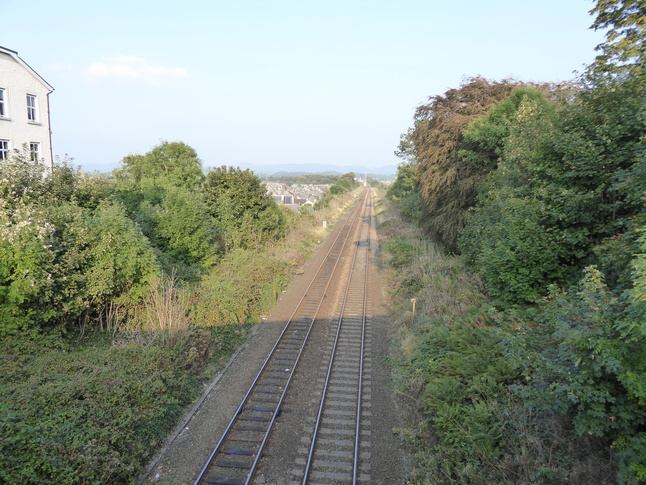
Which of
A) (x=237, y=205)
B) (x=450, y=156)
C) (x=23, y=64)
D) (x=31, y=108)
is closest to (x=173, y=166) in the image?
(x=237, y=205)

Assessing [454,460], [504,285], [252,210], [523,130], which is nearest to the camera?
[454,460]

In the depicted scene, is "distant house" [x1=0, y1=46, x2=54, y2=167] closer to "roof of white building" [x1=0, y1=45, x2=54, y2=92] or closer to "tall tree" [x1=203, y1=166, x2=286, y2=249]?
"roof of white building" [x1=0, y1=45, x2=54, y2=92]

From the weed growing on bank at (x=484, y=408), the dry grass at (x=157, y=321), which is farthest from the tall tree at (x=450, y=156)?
the dry grass at (x=157, y=321)

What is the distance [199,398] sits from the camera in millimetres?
9680

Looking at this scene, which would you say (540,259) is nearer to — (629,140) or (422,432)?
(629,140)

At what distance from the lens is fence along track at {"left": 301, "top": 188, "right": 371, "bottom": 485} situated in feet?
23.9

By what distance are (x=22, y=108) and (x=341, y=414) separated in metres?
19.7

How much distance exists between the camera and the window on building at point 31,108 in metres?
18.9

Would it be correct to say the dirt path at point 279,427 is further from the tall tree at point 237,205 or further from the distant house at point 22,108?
the distant house at point 22,108

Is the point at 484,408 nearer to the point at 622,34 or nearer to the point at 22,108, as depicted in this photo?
the point at 622,34

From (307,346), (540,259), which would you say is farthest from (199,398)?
(540,259)

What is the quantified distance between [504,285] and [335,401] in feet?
17.1

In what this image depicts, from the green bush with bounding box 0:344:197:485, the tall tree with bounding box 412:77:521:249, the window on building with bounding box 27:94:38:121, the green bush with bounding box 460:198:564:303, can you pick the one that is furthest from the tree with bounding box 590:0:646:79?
the window on building with bounding box 27:94:38:121

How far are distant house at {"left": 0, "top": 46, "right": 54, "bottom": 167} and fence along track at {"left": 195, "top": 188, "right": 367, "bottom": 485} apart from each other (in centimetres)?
1316
